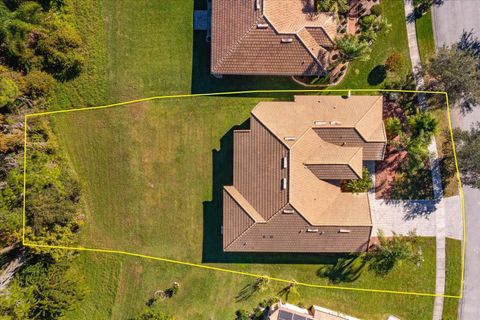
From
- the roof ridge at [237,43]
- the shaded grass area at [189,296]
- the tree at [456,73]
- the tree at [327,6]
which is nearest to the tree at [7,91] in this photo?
the shaded grass area at [189,296]

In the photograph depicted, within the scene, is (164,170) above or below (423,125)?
below

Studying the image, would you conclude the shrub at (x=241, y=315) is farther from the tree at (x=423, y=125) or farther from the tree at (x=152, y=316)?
the tree at (x=423, y=125)

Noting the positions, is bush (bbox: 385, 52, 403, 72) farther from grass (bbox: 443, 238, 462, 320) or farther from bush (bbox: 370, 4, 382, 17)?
A: grass (bbox: 443, 238, 462, 320)

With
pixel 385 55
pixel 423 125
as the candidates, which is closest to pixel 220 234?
pixel 423 125

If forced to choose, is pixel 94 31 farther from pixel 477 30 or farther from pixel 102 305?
pixel 477 30

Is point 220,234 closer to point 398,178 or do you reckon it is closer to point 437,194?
point 398,178

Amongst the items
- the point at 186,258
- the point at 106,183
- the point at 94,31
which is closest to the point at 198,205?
the point at 186,258
